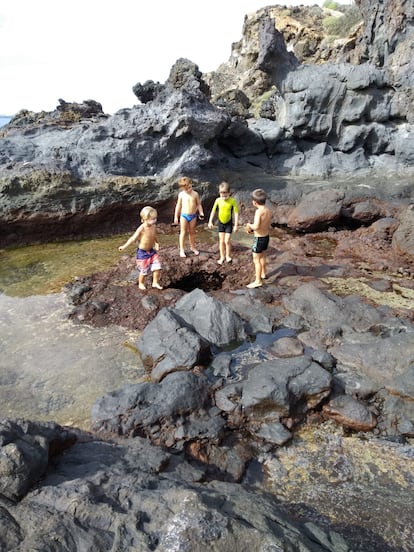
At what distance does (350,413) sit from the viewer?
4.14 m

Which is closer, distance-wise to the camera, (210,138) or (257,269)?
(257,269)

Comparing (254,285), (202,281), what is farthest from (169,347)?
(202,281)

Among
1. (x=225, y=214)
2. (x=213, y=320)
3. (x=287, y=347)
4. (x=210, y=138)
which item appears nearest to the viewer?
(x=287, y=347)

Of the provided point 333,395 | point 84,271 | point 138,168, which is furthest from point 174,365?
point 138,168

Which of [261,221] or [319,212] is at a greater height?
[261,221]

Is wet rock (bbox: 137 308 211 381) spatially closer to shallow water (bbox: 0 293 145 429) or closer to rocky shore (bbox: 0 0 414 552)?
rocky shore (bbox: 0 0 414 552)

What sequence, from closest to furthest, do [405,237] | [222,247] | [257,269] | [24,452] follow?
[24,452] < [257,269] < [222,247] < [405,237]

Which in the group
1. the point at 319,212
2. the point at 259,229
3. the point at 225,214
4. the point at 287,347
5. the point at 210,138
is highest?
the point at 210,138

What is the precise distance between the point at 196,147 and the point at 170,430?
9.26m

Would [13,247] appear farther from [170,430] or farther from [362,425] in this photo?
[362,425]

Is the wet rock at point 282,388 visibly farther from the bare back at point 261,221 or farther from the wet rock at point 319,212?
the wet rock at point 319,212

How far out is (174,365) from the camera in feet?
15.6

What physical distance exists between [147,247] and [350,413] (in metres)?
4.03

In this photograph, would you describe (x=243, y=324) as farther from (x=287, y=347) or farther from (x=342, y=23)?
(x=342, y=23)
